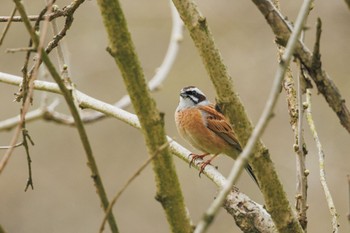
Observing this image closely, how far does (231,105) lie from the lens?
7.94ft

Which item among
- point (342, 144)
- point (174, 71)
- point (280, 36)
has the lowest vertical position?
point (280, 36)

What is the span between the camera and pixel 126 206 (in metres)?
11.2

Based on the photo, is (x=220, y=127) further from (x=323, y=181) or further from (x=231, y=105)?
(x=231, y=105)

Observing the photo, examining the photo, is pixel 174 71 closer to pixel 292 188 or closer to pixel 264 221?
pixel 292 188

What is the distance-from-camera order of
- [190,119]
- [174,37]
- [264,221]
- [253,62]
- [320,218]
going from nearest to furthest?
[264,221], [174,37], [190,119], [320,218], [253,62]

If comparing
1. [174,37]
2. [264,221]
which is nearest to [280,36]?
[264,221]

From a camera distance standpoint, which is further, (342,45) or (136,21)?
(136,21)

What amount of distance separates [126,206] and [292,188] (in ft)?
9.20

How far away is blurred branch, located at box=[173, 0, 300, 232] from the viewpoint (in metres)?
2.38

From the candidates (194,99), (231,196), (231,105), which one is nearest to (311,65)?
(231,105)

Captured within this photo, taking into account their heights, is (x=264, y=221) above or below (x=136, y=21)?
below

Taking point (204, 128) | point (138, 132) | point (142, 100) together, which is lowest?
point (142, 100)

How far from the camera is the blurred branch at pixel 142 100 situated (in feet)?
7.11

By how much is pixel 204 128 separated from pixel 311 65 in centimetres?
458
